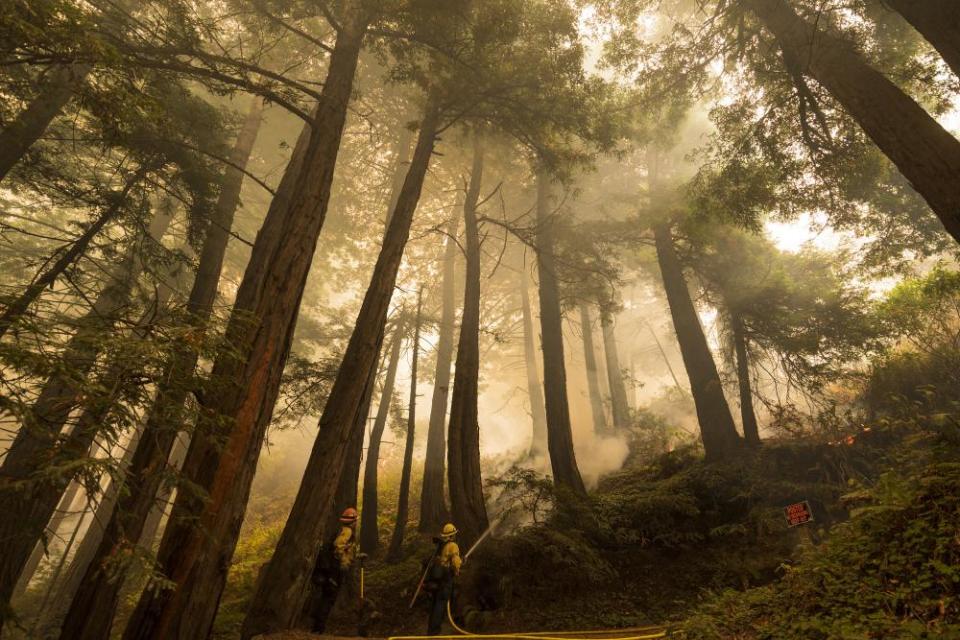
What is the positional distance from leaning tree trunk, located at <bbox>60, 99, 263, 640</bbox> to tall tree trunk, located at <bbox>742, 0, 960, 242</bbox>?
756 cm

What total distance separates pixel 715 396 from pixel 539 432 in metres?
9.25

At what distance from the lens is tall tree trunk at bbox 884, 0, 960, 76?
5309 mm

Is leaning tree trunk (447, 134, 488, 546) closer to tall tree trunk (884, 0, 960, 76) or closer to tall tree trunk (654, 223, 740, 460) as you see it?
tall tree trunk (654, 223, 740, 460)

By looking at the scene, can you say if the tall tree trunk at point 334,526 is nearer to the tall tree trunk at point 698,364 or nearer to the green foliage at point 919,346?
the tall tree trunk at point 698,364

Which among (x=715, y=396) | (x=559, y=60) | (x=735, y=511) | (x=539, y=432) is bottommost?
(x=735, y=511)

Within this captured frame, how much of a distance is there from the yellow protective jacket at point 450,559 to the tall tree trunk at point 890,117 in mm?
7402

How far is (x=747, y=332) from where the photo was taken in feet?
39.2

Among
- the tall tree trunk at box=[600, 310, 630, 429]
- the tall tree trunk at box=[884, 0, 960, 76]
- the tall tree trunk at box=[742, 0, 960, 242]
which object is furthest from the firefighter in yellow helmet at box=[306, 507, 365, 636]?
the tall tree trunk at box=[600, 310, 630, 429]

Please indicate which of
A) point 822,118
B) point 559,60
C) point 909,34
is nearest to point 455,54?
point 559,60

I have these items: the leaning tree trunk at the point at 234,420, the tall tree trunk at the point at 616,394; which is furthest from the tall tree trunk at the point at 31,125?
the tall tree trunk at the point at 616,394

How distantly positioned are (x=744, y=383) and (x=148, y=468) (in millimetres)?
11780

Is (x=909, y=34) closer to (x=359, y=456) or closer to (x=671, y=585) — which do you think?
(x=671, y=585)

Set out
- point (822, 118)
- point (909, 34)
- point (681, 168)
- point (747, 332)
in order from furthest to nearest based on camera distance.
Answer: point (681, 168), point (747, 332), point (909, 34), point (822, 118)

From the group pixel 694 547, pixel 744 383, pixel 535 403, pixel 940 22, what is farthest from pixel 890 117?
pixel 535 403
